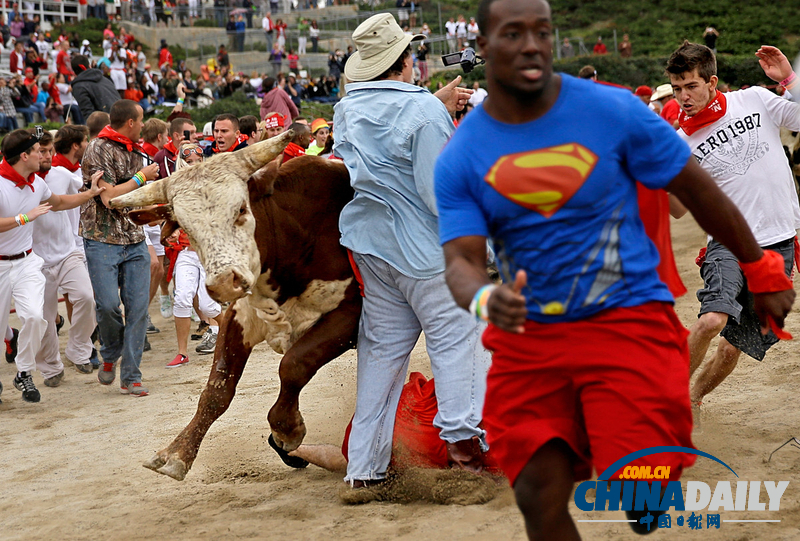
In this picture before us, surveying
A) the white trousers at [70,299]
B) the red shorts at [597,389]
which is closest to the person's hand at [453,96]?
the red shorts at [597,389]

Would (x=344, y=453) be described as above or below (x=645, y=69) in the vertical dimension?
below

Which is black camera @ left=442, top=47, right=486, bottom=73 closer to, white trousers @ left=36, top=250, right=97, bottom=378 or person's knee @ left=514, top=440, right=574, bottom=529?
person's knee @ left=514, top=440, right=574, bottom=529

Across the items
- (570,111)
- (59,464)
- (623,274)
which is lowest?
(59,464)

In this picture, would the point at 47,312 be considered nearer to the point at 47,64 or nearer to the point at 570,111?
the point at 570,111

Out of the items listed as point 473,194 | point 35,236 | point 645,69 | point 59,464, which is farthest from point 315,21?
point 473,194

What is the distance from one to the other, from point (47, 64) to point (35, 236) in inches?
781

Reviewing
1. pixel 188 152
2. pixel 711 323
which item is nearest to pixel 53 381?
pixel 188 152

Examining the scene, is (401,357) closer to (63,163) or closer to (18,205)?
(18,205)

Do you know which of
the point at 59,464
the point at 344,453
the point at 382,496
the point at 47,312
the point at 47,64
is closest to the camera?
the point at 382,496

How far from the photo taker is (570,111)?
2.64 metres

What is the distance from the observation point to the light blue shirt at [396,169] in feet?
13.9

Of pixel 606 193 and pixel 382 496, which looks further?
pixel 382 496

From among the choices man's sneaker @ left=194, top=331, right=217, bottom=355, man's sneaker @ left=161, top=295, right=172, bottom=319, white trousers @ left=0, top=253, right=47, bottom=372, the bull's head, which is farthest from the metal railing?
the bull's head

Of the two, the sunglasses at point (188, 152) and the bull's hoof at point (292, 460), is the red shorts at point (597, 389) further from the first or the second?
the sunglasses at point (188, 152)
